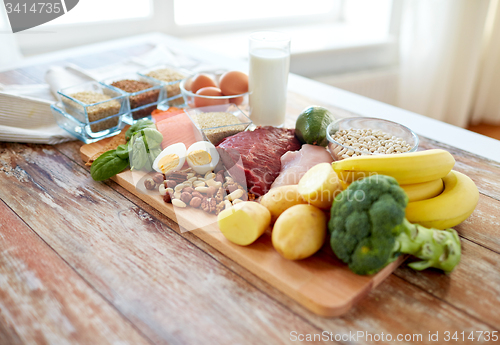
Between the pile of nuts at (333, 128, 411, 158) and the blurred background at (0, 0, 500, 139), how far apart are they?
1609 mm

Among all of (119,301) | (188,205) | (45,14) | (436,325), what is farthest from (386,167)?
(45,14)

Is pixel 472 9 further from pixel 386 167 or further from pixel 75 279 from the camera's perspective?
pixel 75 279

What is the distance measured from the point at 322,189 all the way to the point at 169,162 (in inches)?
16.0

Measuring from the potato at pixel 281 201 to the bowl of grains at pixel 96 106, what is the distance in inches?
24.4

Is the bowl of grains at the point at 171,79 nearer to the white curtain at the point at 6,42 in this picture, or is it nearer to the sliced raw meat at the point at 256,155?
the sliced raw meat at the point at 256,155

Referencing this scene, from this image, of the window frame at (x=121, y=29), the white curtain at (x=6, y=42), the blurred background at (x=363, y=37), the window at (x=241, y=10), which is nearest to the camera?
the white curtain at (x=6, y=42)

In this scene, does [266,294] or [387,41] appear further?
[387,41]

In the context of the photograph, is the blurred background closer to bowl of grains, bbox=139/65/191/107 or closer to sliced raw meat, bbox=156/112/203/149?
bowl of grains, bbox=139/65/191/107

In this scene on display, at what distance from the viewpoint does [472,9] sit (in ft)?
8.34

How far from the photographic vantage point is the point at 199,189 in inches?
35.4

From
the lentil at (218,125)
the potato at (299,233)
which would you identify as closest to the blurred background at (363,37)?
the lentil at (218,125)

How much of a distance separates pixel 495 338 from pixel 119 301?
1.93ft

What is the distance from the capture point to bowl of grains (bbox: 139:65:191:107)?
1.35m

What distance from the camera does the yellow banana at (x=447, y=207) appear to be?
2.49 feet
